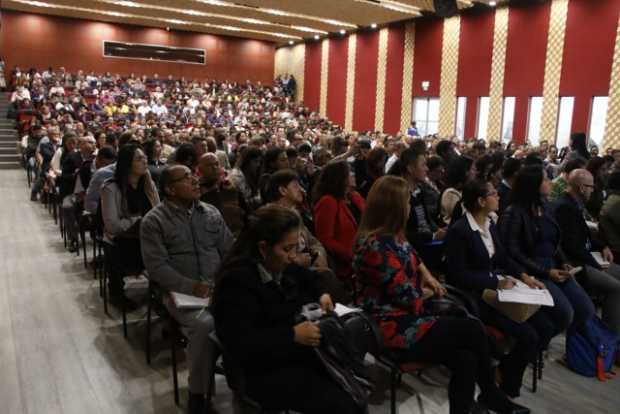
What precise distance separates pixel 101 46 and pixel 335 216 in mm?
21491

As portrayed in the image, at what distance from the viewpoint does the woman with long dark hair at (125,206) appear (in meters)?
3.32

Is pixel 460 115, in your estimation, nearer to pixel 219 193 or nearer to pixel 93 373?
pixel 219 193

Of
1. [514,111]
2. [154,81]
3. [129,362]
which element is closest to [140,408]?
[129,362]

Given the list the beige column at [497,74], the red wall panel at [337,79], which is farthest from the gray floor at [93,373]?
the red wall panel at [337,79]

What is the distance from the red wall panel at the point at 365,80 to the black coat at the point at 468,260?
16.5 meters

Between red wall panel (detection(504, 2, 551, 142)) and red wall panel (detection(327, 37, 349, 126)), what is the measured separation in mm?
7742

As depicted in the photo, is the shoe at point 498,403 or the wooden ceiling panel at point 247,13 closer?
the shoe at point 498,403

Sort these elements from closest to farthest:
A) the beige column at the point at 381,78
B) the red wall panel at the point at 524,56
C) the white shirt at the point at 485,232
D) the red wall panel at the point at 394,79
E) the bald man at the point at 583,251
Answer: the white shirt at the point at 485,232 < the bald man at the point at 583,251 < the red wall panel at the point at 524,56 < the red wall panel at the point at 394,79 < the beige column at the point at 381,78

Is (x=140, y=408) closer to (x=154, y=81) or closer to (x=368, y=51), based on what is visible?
(x=368, y=51)

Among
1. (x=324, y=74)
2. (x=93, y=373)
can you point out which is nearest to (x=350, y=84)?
(x=324, y=74)

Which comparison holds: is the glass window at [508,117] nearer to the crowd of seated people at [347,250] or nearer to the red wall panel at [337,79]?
the red wall panel at [337,79]

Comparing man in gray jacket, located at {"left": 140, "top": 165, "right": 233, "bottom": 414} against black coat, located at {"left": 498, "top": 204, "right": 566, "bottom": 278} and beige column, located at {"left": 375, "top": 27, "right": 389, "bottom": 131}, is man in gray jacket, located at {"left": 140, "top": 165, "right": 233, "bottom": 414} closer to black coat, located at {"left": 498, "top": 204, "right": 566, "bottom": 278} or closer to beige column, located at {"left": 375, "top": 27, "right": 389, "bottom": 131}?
black coat, located at {"left": 498, "top": 204, "right": 566, "bottom": 278}

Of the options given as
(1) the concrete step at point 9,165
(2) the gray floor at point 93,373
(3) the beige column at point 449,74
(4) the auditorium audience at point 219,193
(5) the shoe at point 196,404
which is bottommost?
(2) the gray floor at point 93,373

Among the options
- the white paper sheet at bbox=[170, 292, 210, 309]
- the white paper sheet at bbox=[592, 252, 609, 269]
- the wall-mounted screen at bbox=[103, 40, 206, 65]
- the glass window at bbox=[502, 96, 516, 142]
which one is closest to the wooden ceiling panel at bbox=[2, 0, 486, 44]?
the wall-mounted screen at bbox=[103, 40, 206, 65]
